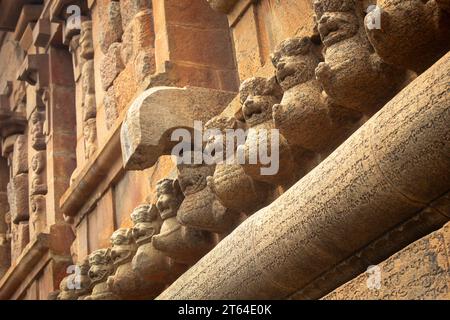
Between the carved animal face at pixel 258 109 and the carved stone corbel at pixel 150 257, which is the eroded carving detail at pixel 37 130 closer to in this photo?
the carved stone corbel at pixel 150 257

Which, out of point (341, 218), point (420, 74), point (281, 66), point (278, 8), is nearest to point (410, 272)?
point (341, 218)

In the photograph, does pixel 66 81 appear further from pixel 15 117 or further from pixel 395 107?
pixel 395 107

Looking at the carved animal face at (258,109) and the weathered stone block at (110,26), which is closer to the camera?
the carved animal face at (258,109)

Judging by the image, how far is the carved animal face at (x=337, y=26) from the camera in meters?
3.91

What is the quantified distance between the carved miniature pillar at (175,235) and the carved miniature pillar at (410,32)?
1710mm

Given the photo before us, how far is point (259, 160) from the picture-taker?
4.28 m

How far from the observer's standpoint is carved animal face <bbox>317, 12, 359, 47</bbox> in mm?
3906

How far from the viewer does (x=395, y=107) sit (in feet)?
11.5

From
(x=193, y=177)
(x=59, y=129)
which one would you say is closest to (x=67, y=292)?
(x=193, y=177)

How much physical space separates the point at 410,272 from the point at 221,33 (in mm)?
3047

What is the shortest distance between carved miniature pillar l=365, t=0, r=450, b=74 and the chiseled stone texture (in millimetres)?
587

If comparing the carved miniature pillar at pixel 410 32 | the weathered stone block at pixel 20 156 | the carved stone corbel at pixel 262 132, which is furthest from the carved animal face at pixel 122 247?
the weathered stone block at pixel 20 156

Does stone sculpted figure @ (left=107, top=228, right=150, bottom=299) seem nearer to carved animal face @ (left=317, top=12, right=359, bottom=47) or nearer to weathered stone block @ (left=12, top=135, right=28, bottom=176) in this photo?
carved animal face @ (left=317, top=12, right=359, bottom=47)

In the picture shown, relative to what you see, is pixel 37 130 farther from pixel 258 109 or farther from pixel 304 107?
pixel 304 107
